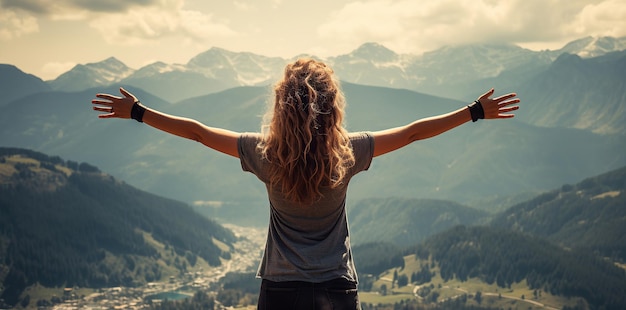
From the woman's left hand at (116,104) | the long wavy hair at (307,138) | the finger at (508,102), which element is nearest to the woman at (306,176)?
the long wavy hair at (307,138)

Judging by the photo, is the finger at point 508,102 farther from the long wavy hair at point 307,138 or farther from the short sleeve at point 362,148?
the long wavy hair at point 307,138

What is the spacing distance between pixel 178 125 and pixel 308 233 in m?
1.79

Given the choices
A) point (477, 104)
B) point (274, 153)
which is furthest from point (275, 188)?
point (477, 104)

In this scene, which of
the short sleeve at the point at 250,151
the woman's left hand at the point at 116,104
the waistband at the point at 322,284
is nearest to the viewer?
the waistband at the point at 322,284

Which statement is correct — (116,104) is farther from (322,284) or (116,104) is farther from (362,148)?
(322,284)

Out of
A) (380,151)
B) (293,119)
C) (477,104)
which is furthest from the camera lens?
(477,104)

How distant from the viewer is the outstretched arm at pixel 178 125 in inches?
258

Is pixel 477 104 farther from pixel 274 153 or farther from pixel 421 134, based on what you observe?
pixel 274 153

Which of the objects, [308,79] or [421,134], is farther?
[421,134]

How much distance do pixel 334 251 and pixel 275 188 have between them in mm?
841

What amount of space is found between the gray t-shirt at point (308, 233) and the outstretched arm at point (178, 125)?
163 mm

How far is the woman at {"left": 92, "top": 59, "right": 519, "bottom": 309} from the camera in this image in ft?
20.1

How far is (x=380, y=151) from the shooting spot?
21.9 feet

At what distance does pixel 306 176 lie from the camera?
6137mm
